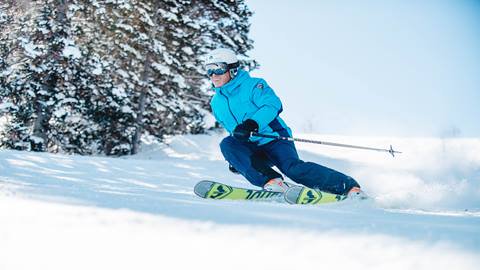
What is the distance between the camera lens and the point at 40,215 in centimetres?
212

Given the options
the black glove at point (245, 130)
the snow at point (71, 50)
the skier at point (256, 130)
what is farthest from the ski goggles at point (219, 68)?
the snow at point (71, 50)

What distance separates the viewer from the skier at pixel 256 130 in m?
4.58

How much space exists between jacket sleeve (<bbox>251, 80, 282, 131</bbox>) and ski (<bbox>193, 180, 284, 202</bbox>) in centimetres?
75

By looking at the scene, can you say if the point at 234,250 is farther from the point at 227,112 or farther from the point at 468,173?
the point at 468,173

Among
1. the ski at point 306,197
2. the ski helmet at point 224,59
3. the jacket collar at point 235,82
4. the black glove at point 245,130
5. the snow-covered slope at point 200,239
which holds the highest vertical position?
the ski helmet at point 224,59

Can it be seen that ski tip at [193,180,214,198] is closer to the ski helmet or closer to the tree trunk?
the ski helmet

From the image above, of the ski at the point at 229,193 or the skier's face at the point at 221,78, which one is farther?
the skier's face at the point at 221,78

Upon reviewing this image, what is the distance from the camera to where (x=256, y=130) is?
14.9ft

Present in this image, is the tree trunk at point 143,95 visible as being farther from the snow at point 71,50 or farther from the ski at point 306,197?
the ski at point 306,197

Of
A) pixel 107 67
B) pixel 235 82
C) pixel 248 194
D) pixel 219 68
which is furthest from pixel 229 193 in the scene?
pixel 107 67

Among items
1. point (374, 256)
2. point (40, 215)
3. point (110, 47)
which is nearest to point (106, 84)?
point (110, 47)

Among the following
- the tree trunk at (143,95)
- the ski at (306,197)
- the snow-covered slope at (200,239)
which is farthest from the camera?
the tree trunk at (143,95)

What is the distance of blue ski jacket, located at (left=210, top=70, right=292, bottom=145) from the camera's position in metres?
4.69

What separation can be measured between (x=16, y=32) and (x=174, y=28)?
17.5ft
